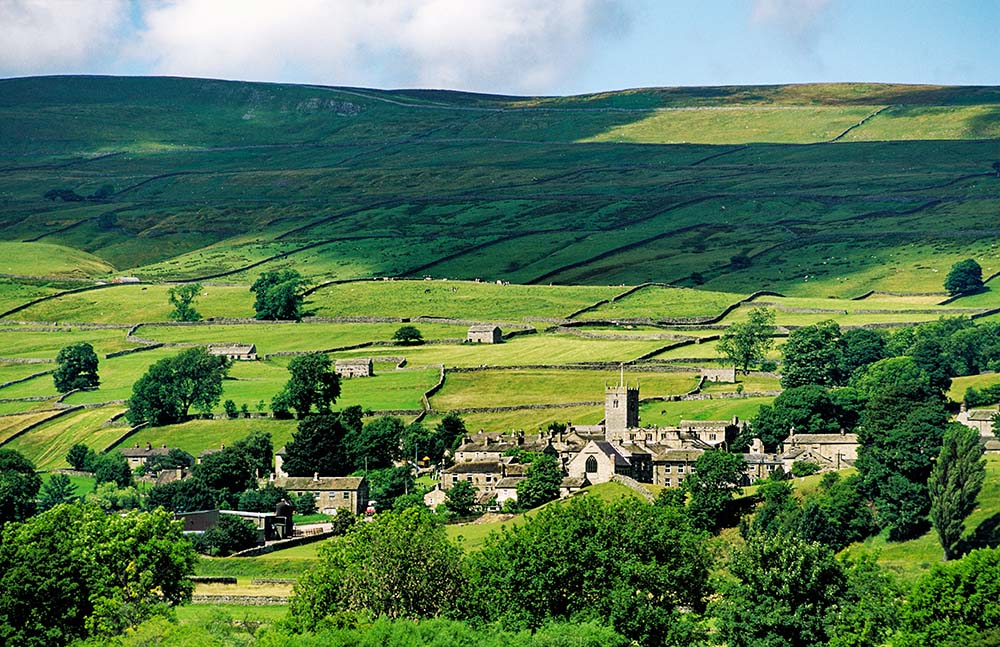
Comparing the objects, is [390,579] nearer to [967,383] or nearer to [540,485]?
[540,485]

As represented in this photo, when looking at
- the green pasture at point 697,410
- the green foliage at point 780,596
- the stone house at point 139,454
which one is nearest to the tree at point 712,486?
the green pasture at point 697,410

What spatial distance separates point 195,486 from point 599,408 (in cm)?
4147

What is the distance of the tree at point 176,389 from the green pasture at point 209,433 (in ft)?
7.72

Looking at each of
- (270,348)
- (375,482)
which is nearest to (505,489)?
(375,482)

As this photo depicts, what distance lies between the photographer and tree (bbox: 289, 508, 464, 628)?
2766 inches

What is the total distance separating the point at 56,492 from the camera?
12700 centimetres

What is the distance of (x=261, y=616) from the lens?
81.1 metres

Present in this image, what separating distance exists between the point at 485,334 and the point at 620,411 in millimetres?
55269

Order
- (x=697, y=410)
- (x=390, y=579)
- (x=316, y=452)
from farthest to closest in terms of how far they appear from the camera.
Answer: (x=697, y=410)
(x=316, y=452)
(x=390, y=579)

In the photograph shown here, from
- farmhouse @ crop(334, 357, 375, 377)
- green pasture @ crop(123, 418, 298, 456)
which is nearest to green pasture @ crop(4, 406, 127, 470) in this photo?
green pasture @ crop(123, 418, 298, 456)


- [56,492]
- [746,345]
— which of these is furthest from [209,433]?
[746,345]

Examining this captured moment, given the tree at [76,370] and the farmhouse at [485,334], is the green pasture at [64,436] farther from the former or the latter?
the farmhouse at [485,334]

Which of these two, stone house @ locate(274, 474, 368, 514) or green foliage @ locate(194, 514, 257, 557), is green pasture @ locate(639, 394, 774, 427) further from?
green foliage @ locate(194, 514, 257, 557)

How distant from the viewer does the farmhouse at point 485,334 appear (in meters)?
188
